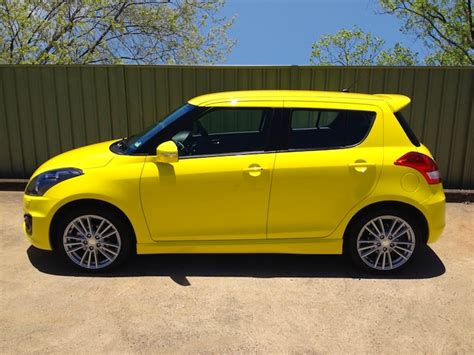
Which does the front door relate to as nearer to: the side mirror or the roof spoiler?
the side mirror

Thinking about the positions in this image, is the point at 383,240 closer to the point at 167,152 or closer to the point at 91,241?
the point at 167,152

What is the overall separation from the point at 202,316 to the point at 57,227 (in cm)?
168

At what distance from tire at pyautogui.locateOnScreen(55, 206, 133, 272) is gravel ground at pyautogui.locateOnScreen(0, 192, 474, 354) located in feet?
0.48

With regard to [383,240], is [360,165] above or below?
above

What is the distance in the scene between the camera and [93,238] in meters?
4.34

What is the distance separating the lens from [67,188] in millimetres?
4234

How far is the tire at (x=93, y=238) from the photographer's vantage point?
4.30 metres

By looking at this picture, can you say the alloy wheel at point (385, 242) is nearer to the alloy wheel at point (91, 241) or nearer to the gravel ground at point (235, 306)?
the gravel ground at point (235, 306)


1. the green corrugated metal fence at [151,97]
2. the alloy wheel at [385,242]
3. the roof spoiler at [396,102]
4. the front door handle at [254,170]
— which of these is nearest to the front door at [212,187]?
the front door handle at [254,170]

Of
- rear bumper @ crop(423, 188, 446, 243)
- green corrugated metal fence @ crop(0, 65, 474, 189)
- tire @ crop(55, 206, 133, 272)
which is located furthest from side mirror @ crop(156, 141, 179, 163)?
green corrugated metal fence @ crop(0, 65, 474, 189)

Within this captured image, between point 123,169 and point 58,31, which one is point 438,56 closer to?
point 58,31

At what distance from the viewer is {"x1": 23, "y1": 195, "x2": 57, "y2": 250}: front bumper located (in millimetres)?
4266

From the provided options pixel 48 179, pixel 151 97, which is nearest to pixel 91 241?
pixel 48 179

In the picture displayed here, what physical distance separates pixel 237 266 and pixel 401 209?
1678 mm
